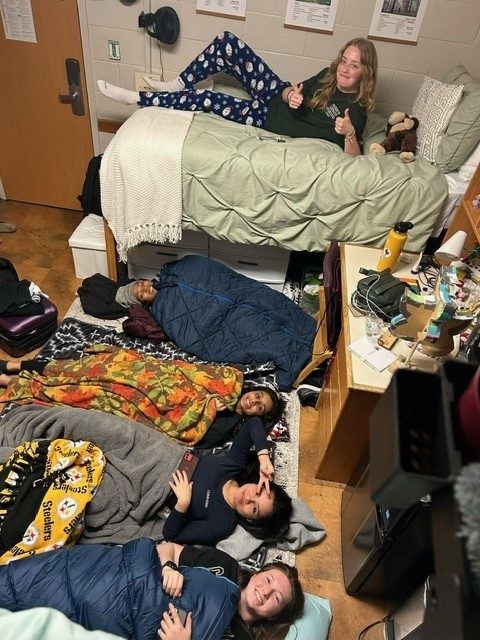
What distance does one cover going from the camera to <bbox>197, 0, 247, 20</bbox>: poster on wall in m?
2.40

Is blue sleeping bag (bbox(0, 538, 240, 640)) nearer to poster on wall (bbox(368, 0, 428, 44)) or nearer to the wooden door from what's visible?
the wooden door

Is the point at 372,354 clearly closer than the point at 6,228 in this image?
Yes

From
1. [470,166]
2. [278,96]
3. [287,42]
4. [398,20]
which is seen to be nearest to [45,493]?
[278,96]

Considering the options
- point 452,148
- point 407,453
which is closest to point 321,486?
point 407,453

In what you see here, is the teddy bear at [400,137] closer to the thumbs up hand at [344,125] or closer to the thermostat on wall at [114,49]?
the thumbs up hand at [344,125]

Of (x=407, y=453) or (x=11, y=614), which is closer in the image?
(x=407, y=453)

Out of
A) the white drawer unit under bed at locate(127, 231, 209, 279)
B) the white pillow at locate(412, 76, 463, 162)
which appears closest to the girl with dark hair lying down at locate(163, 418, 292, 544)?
the white drawer unit under bed at locate(127, 231, 209, 279)

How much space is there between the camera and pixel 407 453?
17.9 inches

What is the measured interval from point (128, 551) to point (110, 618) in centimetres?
17

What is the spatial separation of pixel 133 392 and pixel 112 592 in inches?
29.8

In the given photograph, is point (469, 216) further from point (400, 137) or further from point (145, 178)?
point (145, 178)

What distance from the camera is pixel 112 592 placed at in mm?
1222

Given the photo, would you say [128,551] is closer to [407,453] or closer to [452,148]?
[407,453]

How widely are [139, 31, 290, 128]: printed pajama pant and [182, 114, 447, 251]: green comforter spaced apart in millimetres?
262
